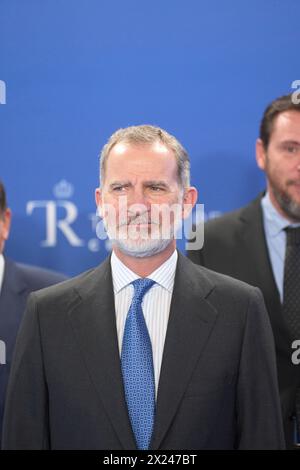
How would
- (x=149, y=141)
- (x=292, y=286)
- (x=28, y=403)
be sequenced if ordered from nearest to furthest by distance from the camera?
(x=28, y=403) → (x=149, y=141) → (x=292, y=286)

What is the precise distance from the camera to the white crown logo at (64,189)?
2299 millimetres

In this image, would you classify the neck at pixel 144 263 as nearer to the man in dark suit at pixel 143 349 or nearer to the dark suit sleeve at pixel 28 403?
the man in dark suit at pixel 143 349

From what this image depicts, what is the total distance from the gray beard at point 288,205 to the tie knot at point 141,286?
723 millimetres

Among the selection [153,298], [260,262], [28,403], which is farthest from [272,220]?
[28,403]

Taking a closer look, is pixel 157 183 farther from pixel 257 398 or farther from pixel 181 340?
pixel 257 398

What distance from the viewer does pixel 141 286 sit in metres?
1.57

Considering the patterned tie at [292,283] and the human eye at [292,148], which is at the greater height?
the human eye at [292,148]

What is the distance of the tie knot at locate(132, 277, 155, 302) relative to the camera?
5.13 ft

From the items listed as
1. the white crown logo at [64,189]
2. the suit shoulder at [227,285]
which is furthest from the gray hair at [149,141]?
the white crown logo at [64,189]

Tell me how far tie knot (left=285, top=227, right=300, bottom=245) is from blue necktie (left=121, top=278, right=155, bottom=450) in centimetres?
75

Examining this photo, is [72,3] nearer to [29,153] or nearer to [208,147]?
[29,153]

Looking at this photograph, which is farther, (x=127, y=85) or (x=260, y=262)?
(x=127, y=85)

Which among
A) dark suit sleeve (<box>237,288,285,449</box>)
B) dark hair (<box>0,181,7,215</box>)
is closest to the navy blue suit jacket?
dark hair (<box>0,181,7,215</box>)

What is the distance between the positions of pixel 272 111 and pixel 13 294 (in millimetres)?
1048
